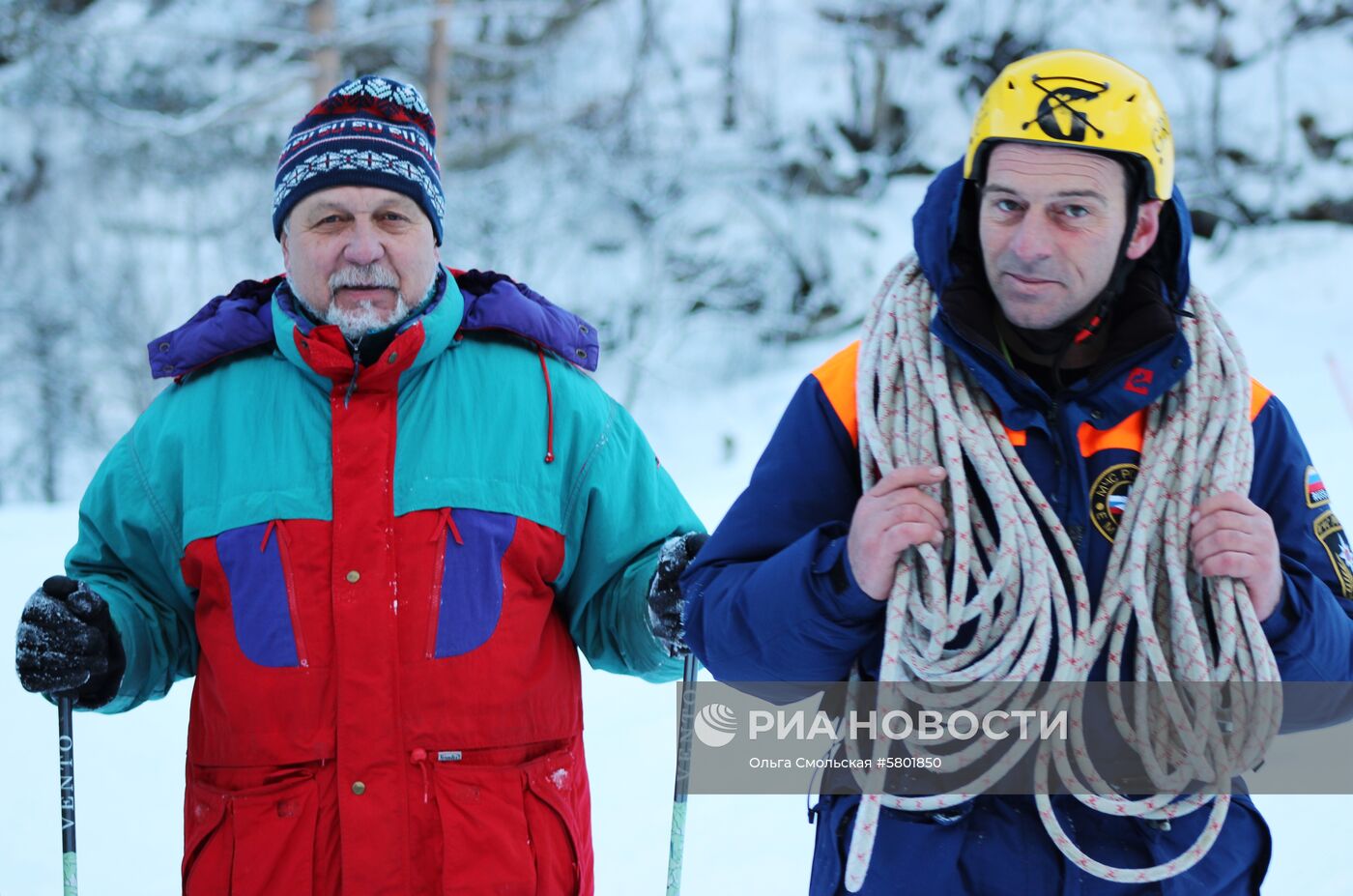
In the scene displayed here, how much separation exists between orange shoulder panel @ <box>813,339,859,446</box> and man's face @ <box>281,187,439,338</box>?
83cm

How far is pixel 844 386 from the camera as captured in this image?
1.91 meters

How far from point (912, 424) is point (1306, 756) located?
3.74ft

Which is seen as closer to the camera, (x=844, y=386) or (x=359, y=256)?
(x=844, y=386)

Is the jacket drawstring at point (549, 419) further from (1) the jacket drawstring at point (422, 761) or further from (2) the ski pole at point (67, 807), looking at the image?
(2) the ski pole at point (67, 807)

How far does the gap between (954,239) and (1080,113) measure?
0.84ft

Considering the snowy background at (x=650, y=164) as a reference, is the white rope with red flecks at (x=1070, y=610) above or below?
below

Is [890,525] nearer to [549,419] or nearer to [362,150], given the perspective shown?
[549,419]

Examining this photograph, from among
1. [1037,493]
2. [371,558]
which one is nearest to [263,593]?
[371,558]

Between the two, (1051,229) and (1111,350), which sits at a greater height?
(1051,229)

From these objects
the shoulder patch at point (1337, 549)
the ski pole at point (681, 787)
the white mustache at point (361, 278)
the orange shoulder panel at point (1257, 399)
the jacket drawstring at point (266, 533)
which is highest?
the white mustache at point (361, 278)

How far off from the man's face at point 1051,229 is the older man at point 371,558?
0.77 metres

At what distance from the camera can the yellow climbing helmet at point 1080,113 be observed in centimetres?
179

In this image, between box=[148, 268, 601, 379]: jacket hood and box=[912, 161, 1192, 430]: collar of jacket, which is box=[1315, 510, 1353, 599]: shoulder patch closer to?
box=[912, 161, 1192, 430]: collar of jacket

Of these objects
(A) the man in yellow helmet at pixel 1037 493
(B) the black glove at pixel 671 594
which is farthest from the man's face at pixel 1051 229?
(B) the black glove at pixel 671 594
